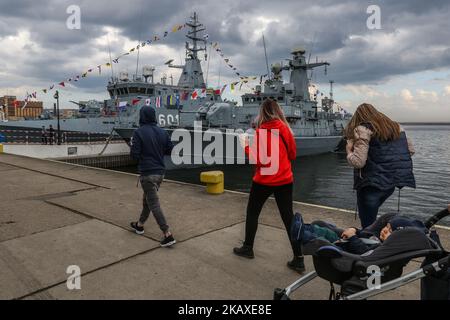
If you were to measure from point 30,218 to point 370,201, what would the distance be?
5016 millimetres

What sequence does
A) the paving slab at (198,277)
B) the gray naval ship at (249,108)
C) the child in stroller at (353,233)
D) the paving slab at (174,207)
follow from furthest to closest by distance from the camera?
the gray naval ship at (249,108)
the paving slab at (174,207)
the paving slab at (198,277)
the child in stroller at (353,233)

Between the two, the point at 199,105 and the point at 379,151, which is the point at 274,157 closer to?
the point at 379,151

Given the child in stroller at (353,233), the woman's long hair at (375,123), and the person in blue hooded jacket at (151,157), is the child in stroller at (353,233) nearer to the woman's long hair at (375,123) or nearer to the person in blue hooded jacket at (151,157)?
the woman's long hair at (375,123)

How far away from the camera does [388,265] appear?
6.85 feet

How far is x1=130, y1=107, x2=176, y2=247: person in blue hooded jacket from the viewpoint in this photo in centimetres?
397

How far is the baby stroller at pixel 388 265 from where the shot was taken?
2016 millimetres

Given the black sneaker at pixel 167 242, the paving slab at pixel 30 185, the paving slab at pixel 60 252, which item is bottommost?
the paving slab at pixel 60 252

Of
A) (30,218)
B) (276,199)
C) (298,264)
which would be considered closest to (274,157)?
(276,199)

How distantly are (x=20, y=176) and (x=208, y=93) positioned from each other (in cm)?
1921

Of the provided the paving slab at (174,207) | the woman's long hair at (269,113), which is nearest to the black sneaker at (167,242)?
the paving slab at (174,207)

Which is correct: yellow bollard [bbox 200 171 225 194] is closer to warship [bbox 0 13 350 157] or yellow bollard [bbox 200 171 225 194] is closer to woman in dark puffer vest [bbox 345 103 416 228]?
woman in dark puffer vest [bbox 345 103 416 228]

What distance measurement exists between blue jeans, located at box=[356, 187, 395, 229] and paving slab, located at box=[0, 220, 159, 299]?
2.50m

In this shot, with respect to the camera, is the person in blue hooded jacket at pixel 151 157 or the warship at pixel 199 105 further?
the warship at pixel 199 105

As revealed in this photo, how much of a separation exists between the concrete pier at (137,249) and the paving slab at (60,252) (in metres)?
0.01
